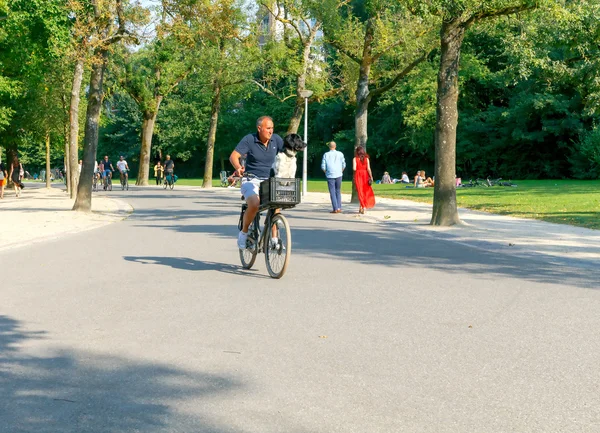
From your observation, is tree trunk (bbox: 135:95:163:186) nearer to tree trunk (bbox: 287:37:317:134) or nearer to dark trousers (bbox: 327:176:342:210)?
tree trunk (bbox: 287:37:317:134)

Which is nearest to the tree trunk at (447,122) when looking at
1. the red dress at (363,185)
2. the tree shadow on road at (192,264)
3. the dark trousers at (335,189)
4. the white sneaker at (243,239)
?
the red dress at (363,185)

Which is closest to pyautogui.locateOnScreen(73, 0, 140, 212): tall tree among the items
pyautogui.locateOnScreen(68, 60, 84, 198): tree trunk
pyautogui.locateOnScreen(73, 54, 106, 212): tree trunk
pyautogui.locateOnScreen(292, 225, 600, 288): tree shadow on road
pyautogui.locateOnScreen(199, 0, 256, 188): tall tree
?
pyautogui.locateOnScreen(73, 54, 106, 212): tree trunk

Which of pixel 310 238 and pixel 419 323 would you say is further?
pixel 310 238

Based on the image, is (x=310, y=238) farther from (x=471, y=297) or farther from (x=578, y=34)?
(x=578, y=34)

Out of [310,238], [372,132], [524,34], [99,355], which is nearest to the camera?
[99,355]

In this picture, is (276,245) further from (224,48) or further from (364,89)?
(224,48)

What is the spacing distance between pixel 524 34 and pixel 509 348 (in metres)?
16.9

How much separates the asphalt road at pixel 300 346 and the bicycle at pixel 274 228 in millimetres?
280

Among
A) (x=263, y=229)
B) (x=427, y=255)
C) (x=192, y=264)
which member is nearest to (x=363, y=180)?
(x=427, y=255)

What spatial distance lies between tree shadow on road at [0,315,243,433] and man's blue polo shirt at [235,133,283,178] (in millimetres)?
4703

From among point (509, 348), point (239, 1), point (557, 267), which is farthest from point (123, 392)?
→ point (239, 1)

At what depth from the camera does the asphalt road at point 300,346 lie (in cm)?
471

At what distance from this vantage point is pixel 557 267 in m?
11.7

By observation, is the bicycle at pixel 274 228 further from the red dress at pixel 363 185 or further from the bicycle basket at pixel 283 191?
the red dress at pixel 363 185
